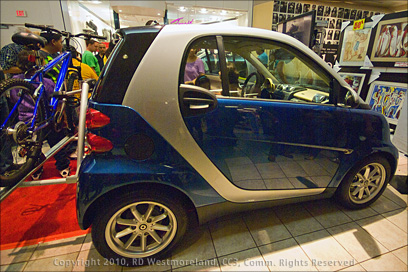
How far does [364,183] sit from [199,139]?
5.51ft

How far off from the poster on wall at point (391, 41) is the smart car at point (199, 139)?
8.77ft

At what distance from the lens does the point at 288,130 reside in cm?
139

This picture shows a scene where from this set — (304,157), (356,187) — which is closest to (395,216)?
(356,187)

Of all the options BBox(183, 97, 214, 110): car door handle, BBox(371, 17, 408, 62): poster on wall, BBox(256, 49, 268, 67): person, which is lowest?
BBox(183, 97, 214, 110): car door handle

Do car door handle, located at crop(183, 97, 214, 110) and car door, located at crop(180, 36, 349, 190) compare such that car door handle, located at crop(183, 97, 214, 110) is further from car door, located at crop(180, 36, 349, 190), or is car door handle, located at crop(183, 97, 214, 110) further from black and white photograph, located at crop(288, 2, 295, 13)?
black and white photograph, located at crop(288, 2, 295, 13)

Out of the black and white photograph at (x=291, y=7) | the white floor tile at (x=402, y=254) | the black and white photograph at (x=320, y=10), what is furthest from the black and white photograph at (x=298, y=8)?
the white floor tile at (x=402, y=254)

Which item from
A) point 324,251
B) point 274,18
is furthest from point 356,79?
point 324,251

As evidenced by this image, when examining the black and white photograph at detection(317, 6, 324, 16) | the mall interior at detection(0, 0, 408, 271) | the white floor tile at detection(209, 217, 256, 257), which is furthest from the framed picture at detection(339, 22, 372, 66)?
the black and white photograph at detection(317, 6, 324, 16)

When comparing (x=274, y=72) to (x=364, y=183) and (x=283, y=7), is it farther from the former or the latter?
(x=283, y=7)

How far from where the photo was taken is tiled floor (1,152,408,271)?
141 centimetres

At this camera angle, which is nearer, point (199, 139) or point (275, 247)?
point (199, 139)

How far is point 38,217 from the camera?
1804mm

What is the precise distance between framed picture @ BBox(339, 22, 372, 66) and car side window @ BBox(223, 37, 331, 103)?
10.4ft

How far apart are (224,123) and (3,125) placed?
5.67ft
